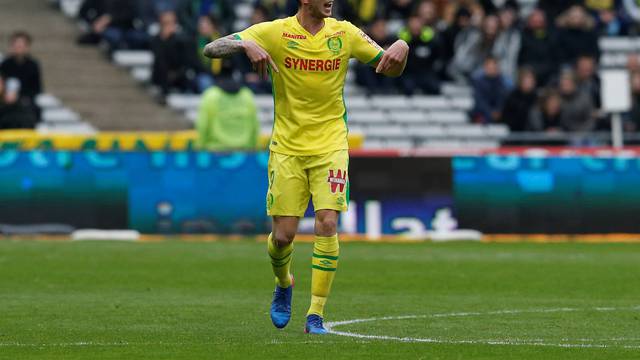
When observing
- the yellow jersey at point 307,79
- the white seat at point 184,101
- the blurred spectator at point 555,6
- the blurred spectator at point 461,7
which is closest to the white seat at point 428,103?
the blurred spectator at point 461,7

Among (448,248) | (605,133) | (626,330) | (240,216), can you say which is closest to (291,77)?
(626,330)

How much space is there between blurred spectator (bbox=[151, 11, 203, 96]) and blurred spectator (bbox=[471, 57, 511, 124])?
16.2 feet

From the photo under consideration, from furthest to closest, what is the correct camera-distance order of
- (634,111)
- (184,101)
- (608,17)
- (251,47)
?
(608,17), (184,101), (634,111), (251,47)

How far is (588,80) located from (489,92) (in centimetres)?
185

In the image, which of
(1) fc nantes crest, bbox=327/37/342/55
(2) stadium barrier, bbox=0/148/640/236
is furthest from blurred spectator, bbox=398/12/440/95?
(1) fc nantes crest, bbox=327/37/342/55

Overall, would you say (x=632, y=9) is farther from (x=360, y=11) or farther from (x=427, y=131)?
(x=360, y=11)

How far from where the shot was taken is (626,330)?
476 inches

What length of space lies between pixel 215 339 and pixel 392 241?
11478 millimetres

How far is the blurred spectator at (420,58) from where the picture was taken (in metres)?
29.9

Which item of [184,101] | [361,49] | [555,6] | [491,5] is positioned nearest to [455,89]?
[491,5]

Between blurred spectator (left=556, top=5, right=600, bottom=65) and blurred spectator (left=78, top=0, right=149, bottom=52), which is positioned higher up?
blurred spectator (left=78, top=0, right=149, bottom=52)

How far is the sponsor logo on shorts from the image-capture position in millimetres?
11891

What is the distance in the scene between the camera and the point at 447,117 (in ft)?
100

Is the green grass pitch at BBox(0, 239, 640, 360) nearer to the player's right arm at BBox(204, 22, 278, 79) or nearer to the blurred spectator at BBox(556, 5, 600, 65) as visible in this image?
the player's right arm at BBox(204, 22, 278, 79)
